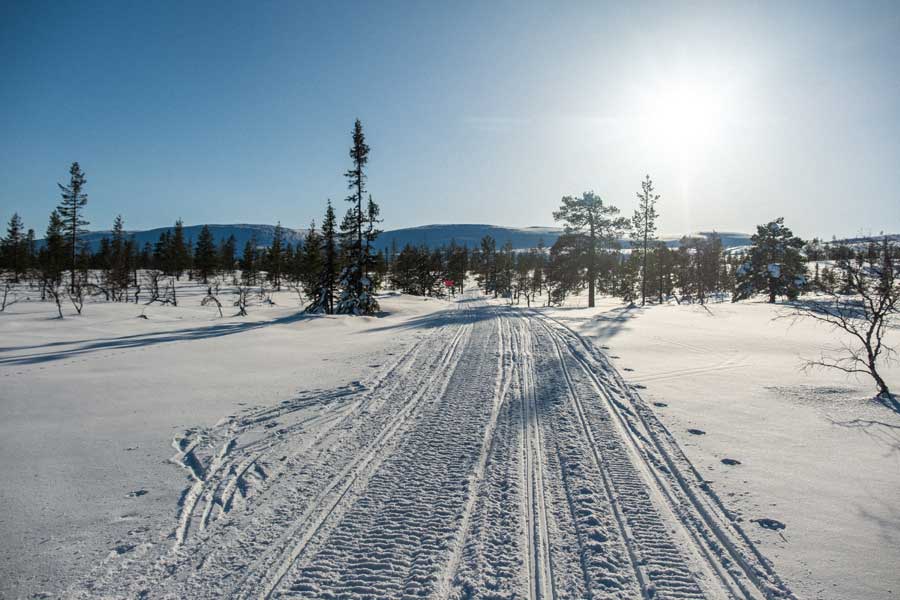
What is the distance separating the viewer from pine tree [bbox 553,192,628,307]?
31.2m

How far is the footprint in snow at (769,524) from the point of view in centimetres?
346

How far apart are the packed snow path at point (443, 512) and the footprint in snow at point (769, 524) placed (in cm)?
22

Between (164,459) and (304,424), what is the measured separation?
177 centimetres

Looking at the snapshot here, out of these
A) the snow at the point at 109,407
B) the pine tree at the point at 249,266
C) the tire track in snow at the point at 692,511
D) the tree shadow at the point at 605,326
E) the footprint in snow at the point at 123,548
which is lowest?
the footprint in snow at the point at 123,548

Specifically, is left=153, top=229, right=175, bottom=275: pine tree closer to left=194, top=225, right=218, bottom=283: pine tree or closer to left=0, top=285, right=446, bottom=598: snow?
left=194, top=225, right=218, bottom=283: pine tree

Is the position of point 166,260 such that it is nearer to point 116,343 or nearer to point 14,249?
point 14,249

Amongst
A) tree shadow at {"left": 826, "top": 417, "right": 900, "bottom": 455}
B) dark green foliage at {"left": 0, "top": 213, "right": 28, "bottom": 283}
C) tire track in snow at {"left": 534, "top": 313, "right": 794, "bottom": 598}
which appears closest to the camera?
tire track in snow at {"left": 534, "top": 313, "right": 794, "bottom": 598}

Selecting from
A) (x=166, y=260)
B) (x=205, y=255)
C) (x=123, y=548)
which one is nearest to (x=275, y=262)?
(x=205, y=255)

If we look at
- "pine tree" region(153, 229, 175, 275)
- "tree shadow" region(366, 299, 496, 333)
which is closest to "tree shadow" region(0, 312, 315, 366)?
"tree shadow" region(366, 299, 496, 333)

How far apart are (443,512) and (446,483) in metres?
0.53

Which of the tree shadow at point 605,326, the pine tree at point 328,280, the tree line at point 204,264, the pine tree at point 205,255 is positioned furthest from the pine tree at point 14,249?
the tree shadow at point 605,326

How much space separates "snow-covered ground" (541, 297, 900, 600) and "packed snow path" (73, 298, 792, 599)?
0.33m

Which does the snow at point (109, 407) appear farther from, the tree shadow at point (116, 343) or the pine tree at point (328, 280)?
the pine tree at point (328, 280)

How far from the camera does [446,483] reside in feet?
14.0
